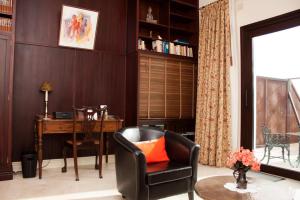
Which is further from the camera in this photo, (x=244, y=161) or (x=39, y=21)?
(x=39, y=21)

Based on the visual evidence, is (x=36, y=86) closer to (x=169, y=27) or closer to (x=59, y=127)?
(x=59, y=127)

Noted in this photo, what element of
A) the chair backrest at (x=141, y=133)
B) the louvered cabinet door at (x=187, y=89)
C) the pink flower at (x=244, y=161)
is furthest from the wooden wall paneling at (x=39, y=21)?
the pink flower at (x=244, y=161)

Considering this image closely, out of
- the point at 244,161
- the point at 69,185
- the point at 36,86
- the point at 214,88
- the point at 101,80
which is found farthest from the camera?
the point at 101,80

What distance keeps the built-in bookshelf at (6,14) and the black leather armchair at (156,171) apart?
2.11 meters

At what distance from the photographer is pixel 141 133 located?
3.03 metres

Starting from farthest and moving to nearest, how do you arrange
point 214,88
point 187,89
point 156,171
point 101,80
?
1. point 187,89
2. point 101,80
3. point 214,88
4. point 156,171

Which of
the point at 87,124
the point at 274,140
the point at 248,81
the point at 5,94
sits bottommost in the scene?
the point at 274,140

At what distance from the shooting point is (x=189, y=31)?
4926mm

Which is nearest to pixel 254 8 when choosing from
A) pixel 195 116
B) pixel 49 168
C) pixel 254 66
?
pixel 254 66

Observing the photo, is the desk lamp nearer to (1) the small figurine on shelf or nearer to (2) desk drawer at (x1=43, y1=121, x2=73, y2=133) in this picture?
(2) desk drawer at (x1=43, y1=121, x2=73, y2=133)

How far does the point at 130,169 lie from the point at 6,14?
8.88ft

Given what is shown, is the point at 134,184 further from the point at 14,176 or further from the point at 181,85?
the point at 181,85

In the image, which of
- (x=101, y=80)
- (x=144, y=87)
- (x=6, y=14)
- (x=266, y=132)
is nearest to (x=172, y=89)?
(x=144, y=87)

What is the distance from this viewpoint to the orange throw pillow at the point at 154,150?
2740mm
